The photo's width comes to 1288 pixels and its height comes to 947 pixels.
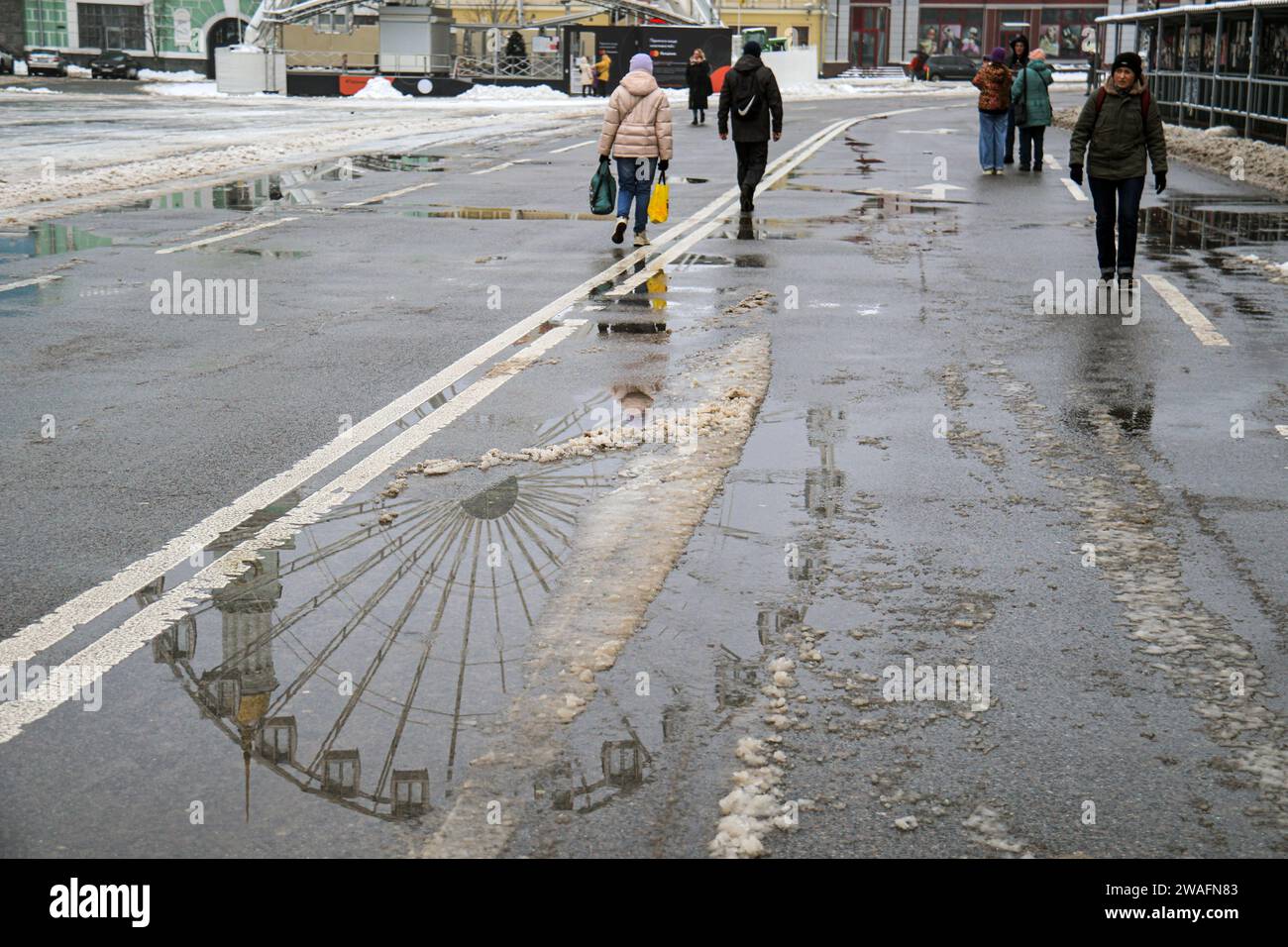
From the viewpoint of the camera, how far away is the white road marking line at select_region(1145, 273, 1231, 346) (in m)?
11.1

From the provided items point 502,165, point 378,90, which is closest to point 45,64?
point 378,90

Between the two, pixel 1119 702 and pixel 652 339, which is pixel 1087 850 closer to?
pixel 1119 702

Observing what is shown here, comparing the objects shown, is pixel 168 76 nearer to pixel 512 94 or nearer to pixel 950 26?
pixel 512 94

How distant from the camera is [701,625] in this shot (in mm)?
5410

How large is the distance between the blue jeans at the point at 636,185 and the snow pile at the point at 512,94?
125ft

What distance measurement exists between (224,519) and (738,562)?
2.02 metres

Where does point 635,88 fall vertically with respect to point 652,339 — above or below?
above

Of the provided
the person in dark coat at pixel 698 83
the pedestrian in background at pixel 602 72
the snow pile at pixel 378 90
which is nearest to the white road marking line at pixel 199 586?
the person in dark coat at pixel 698 83

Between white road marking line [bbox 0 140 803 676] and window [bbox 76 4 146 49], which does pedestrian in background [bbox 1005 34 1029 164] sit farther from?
window [bbox 76 4 146 49]

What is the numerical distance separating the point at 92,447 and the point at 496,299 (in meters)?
5.08

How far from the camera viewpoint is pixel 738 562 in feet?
19.9

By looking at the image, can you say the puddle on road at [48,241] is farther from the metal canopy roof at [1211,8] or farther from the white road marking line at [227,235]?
the metal canopy roof at [1211,8]

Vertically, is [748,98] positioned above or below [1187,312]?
above

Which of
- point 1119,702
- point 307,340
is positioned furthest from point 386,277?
point 1119,702
